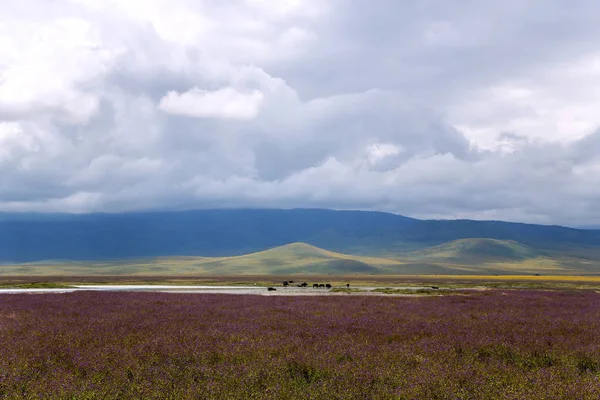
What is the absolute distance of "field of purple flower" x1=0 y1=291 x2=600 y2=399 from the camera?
915cm

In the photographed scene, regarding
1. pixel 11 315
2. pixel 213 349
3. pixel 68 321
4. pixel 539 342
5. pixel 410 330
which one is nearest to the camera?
pixel 213 349

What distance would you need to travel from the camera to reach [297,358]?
38.7ft

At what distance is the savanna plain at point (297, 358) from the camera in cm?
914

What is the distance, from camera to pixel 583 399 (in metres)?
8.59

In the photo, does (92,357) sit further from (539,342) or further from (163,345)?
(539,342)

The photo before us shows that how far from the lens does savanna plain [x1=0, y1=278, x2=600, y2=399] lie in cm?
914

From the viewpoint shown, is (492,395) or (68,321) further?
(68,321)

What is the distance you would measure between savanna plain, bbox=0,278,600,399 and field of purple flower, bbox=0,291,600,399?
0.11ft

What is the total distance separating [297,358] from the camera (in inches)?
465

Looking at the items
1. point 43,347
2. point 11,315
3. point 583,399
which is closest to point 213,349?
point 43,347

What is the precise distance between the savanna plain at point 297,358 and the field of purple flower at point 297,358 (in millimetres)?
34

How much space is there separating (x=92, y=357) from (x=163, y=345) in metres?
1.90

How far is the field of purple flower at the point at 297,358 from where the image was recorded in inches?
360

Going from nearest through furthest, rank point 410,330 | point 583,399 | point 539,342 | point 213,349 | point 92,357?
point 583,399 → point 92,357 → point 213,349 → point 539,342 → point 410,330
